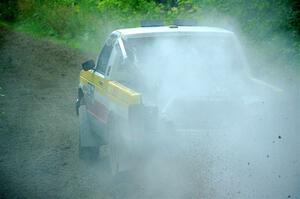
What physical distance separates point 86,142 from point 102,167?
49 centimetres

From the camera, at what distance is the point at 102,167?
993 centimetres

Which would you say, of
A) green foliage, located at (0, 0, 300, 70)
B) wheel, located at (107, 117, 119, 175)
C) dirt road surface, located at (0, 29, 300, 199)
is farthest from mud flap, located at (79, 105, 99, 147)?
green foliage, located at (0, 0, 300, 70)

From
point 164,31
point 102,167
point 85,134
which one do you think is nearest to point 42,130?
point 85,134

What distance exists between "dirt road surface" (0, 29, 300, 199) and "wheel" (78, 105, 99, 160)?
0.14 metres

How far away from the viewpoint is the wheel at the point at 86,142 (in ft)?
33.3

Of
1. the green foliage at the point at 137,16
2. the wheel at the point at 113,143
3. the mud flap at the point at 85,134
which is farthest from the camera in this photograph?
the green foliage at the point at 137,16

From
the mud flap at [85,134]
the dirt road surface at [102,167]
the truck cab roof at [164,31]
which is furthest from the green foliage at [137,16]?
the mud flap at [85,134]

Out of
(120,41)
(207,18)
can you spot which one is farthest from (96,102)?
(207,18)

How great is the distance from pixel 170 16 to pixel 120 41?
11.8 metres

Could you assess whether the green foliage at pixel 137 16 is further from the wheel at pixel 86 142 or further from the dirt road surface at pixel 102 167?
the wheel at pixel 86 142

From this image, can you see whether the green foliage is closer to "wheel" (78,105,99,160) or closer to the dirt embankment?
the dirt embankment

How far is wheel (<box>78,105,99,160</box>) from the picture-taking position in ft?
33.3

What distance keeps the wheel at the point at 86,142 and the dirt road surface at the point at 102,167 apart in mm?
135

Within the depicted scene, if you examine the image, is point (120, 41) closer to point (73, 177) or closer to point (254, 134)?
point (73, 177)
